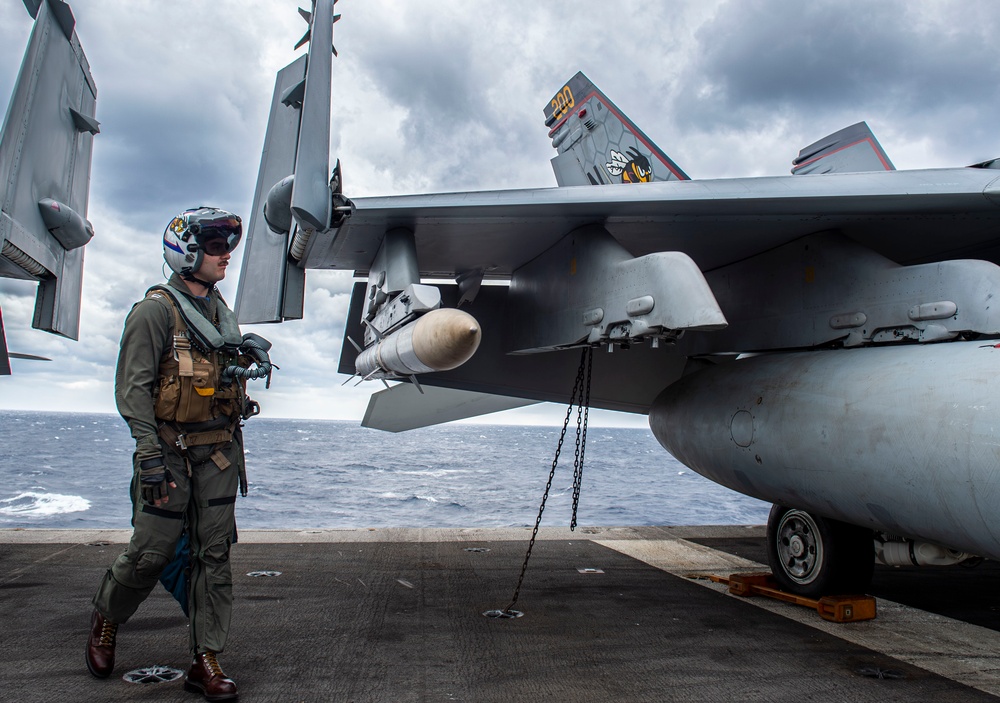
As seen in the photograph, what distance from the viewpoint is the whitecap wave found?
55.8ft

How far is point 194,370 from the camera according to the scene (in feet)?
10.2

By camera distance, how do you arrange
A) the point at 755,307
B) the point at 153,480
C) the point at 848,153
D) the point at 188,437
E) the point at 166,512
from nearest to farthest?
the point at 153,480 → the point at 166,512 → the point at 188,437 → the point at 755,307 → the point at 848,153

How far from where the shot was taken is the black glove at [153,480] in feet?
9.32

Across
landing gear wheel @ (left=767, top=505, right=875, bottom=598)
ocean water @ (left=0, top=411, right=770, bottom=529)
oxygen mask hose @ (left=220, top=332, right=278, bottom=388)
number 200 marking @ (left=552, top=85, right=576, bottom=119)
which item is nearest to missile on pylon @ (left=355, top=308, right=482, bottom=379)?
oxygen mask hose @ (left=220, top=332, right=278, bottom=388)

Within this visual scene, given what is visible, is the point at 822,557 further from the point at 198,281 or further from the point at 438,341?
the point at 198,281

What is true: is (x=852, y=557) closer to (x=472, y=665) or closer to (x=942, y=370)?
(x=942, y=370)

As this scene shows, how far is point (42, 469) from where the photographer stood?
30.3m

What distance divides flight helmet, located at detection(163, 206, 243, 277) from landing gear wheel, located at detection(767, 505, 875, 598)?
424cm

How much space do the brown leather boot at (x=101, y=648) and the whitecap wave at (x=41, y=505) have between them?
1576 centimetres

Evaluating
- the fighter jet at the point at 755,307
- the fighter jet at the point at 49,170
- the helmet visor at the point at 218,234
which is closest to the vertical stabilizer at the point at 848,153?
the fighter jet at the point at 755,307

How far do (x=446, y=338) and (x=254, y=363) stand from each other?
97 cm

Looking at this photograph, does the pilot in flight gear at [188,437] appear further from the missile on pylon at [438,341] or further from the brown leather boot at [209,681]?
the missile on pylon at [438,341]

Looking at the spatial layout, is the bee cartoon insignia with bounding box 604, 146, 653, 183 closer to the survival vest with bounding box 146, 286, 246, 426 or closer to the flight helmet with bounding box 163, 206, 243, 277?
the flight helmet with bounding box 163, 206, 243, 277

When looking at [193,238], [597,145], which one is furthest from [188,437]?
[597,145]
